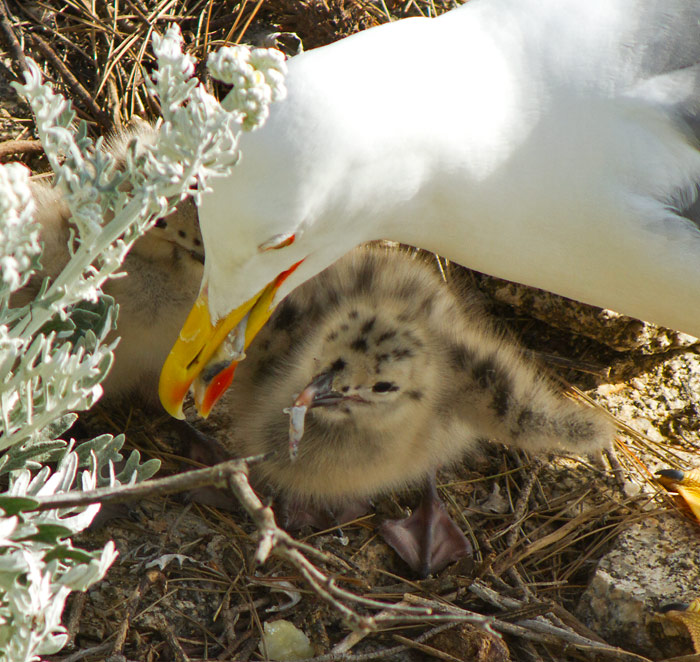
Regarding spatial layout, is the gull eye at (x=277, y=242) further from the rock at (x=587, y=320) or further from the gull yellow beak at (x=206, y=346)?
the rock at (x=587, y=320)

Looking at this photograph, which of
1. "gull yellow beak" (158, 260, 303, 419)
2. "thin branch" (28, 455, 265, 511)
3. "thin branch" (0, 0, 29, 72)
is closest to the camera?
"thin branch" (28, 455, 265, 511)

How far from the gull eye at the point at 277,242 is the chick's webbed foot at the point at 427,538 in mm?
1170

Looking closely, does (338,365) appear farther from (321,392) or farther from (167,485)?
(167,485)

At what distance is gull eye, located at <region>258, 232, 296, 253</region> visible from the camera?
2.04 m

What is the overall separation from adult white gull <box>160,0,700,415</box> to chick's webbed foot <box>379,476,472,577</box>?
3.02ft

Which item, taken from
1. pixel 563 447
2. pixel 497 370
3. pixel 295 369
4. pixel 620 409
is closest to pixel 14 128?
pixel 295 369

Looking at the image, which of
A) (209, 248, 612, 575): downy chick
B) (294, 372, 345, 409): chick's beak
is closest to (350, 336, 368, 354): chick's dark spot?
(209, 248, 612, 575): downy chick

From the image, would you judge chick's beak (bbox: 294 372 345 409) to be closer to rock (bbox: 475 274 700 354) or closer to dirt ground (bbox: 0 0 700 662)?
dirt ground (bbox: 0 0 700 662)

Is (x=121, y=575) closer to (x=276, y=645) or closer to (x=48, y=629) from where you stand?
(x=276, y=645)

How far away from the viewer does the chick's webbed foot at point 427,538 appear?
2.76 metres

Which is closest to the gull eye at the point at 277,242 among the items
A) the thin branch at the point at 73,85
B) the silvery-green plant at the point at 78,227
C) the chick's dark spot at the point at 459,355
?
the silvery-green plant at the point at 78,227

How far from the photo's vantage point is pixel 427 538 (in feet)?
9.12

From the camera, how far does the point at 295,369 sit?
282 centimetres

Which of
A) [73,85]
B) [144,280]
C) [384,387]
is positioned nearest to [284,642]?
[384,387]
